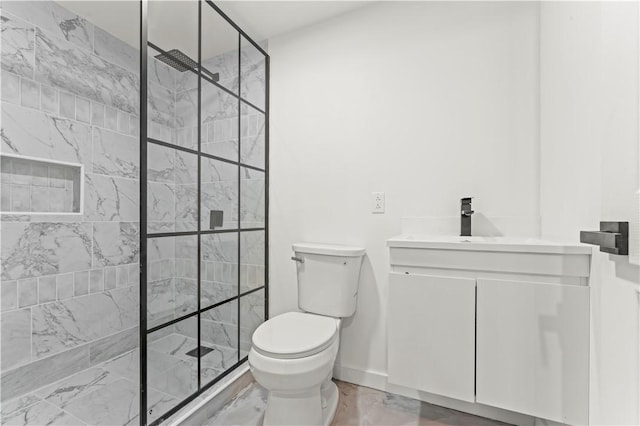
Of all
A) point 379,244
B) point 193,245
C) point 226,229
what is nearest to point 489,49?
point 379,244

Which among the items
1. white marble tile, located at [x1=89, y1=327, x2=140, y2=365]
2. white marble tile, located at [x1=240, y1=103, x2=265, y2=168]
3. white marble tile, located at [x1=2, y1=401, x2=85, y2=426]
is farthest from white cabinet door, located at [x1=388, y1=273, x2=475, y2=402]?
white marble tile, located at [x1=89, y1=327, x2=140, y2=365]

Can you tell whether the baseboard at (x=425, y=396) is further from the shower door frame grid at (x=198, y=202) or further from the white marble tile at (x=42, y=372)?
the white marble tile at (x=42, y=372)

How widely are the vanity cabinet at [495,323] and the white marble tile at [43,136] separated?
2.11 metres

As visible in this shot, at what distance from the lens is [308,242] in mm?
1917

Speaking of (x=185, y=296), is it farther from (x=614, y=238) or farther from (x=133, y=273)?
(x=614, y=238)

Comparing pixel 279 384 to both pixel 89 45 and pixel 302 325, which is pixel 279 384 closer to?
pixel 302 325

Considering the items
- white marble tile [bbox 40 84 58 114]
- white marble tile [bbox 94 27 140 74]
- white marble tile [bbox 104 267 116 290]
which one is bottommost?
white marble tile [bbox 104 267 116 290]

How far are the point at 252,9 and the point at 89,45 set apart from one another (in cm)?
117

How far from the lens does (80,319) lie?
6.32 feet

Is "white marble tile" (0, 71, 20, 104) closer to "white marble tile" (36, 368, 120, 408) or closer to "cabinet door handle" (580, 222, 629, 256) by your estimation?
"white marble tile" (36, 368, 120, 408)

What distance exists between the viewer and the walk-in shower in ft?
4.38

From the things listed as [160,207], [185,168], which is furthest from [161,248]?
[185,168]

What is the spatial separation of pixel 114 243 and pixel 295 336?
1611mm

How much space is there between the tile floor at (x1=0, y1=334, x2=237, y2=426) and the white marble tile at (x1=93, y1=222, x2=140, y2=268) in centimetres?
72
